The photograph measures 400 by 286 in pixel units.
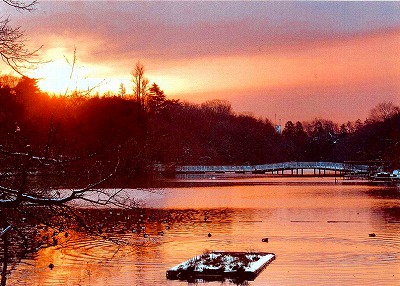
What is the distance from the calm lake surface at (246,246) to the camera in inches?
806

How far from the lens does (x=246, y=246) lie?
2639cm

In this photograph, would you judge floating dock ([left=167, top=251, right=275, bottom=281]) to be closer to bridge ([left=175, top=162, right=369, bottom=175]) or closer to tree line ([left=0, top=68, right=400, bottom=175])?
tree line ([left=0, top=68, right=400, bottom=175])

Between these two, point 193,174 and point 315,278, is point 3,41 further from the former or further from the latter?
point 193,174

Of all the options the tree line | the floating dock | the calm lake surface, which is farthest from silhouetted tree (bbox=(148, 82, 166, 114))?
the floating dock

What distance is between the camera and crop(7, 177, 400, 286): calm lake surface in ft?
67.2

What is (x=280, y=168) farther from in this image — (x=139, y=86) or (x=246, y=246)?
(x=246, y=246)

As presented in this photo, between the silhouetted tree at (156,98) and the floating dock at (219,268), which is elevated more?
the silhouetted tree at (156,98)

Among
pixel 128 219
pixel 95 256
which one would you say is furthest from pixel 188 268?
pixel 128 219

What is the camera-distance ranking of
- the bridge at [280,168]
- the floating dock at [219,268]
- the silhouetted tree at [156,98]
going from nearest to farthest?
1. the floating dock at [219,268]
2. the bridge at [280,168]
3. the silhouetted tree at [156,98]

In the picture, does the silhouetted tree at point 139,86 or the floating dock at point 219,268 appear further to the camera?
the silhouetted tree at point 139,86

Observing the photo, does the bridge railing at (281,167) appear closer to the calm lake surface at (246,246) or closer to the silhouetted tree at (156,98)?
the silhouetted tree at (156,98)

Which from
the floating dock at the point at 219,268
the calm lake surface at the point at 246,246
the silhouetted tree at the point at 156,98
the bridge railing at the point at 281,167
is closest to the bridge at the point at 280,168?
the bridge railing at the point at 281,167

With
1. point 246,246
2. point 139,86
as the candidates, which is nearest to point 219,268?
point 246,246

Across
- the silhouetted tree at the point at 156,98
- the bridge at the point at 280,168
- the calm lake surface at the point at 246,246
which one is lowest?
the calm lake surface at the point at 246,246
